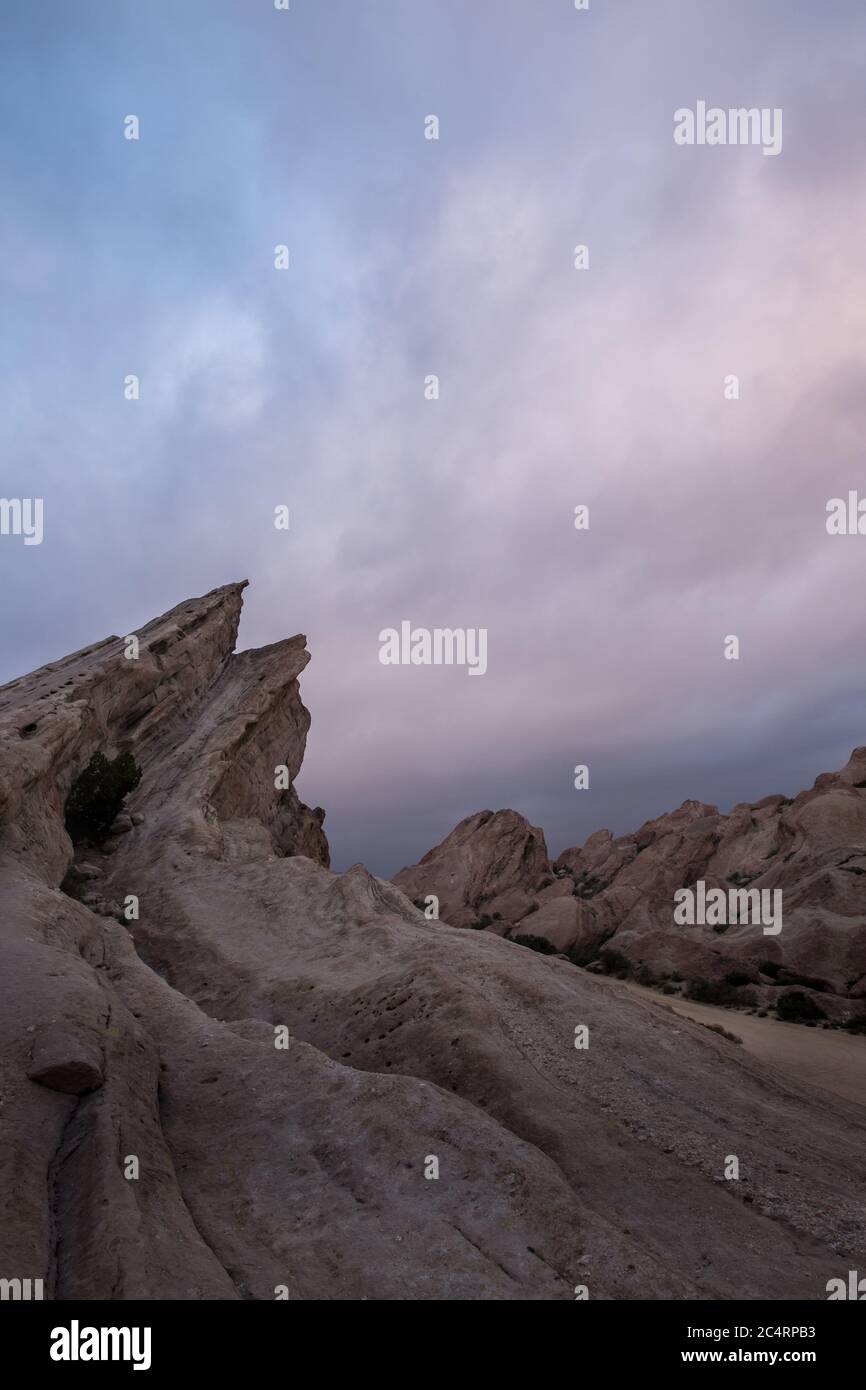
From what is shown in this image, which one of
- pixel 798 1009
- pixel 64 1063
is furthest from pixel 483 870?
pixel 64 1063

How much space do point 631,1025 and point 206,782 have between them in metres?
Answer: 23.4

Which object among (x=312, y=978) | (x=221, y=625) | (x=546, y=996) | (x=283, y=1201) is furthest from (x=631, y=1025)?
(x=221, y=625)

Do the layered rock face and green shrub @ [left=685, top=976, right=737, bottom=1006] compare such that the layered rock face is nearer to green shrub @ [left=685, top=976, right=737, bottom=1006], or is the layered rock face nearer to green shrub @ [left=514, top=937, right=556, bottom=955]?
green shrub @ [left=514, top=937, right=556, bottom=955]

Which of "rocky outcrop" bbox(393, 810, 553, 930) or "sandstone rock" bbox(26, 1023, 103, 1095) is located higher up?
"rocky outcrop" bbox(393, 810, 553, 930)

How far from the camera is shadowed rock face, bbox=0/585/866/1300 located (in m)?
9.33

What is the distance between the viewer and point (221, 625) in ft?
164

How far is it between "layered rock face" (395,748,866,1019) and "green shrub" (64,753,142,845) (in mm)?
32037

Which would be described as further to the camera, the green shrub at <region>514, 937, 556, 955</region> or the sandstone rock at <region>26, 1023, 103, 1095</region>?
the green shrub at <region>514, 937, 556, 955</region>

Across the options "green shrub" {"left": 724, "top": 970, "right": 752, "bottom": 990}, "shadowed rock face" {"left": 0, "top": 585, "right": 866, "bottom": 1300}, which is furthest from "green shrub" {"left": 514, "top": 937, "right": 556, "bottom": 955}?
"shadowed rock face" {"left": 0, "top": 585, "right": 866, "bottom": 1300}

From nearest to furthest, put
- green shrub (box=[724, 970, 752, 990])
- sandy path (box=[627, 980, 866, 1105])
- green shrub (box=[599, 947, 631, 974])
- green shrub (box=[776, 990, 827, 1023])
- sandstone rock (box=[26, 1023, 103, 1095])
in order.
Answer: sandstone rock (box=[26, 1023, 103, 1095]) < sandy path (box=[627, 980, 866, 1105]) < green shrub (box=[776, 990, 827, 1023]) < green shrub (box=[724, 970, 752, 990]) < green shrub (box=[599, 947, 631, 974])

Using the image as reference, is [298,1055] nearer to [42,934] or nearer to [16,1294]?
[42,934]

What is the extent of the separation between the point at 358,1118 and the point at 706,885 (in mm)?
56198

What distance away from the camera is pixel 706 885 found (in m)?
62.9
